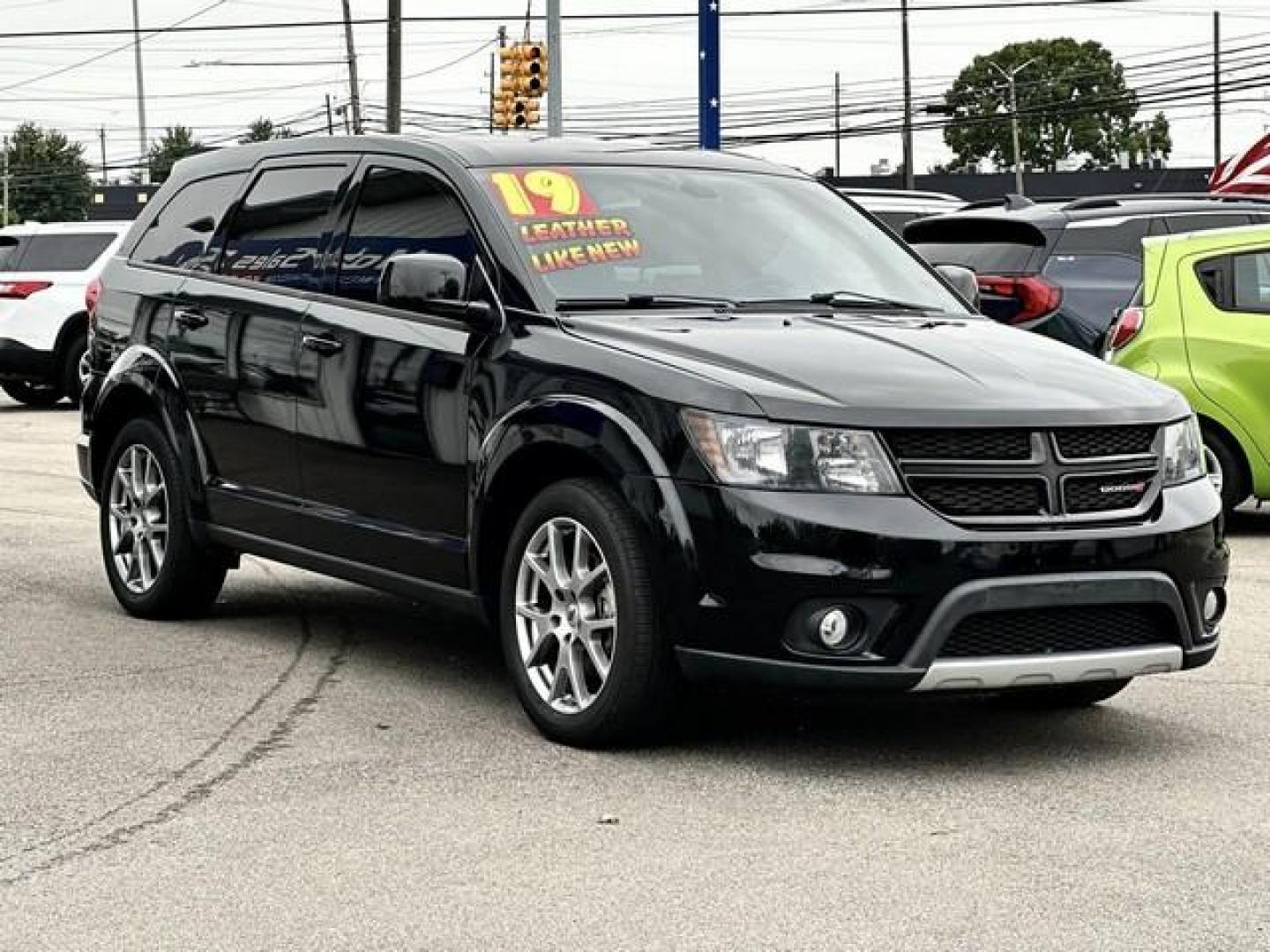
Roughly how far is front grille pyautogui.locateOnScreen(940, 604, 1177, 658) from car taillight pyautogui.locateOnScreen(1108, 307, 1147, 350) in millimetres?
5750

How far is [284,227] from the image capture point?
8125mm

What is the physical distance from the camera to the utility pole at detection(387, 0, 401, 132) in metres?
38.9

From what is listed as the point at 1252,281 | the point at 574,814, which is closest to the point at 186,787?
the point at 574,814

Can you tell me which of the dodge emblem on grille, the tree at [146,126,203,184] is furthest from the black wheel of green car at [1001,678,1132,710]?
the tree at [146,126,203,184]

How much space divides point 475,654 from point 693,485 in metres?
2.31

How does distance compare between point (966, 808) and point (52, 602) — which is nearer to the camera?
point (966, 808)

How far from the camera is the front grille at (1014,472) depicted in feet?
19.5

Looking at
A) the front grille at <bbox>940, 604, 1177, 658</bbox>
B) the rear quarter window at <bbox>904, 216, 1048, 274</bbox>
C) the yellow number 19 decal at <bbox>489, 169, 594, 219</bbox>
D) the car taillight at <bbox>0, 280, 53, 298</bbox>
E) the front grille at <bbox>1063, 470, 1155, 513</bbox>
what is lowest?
the front grille at <bbox>940, 604, 1177, 658</bbox>

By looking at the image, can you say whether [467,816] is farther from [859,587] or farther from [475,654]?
[475,654]

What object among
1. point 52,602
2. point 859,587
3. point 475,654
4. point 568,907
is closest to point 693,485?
point 859,587

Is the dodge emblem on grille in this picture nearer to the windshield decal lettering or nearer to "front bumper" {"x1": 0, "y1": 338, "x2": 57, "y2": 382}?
the windshield decal lettering

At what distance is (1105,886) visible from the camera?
4.99 m

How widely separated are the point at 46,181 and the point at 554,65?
123 meters

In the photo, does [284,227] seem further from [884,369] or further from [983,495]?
[983,495]
